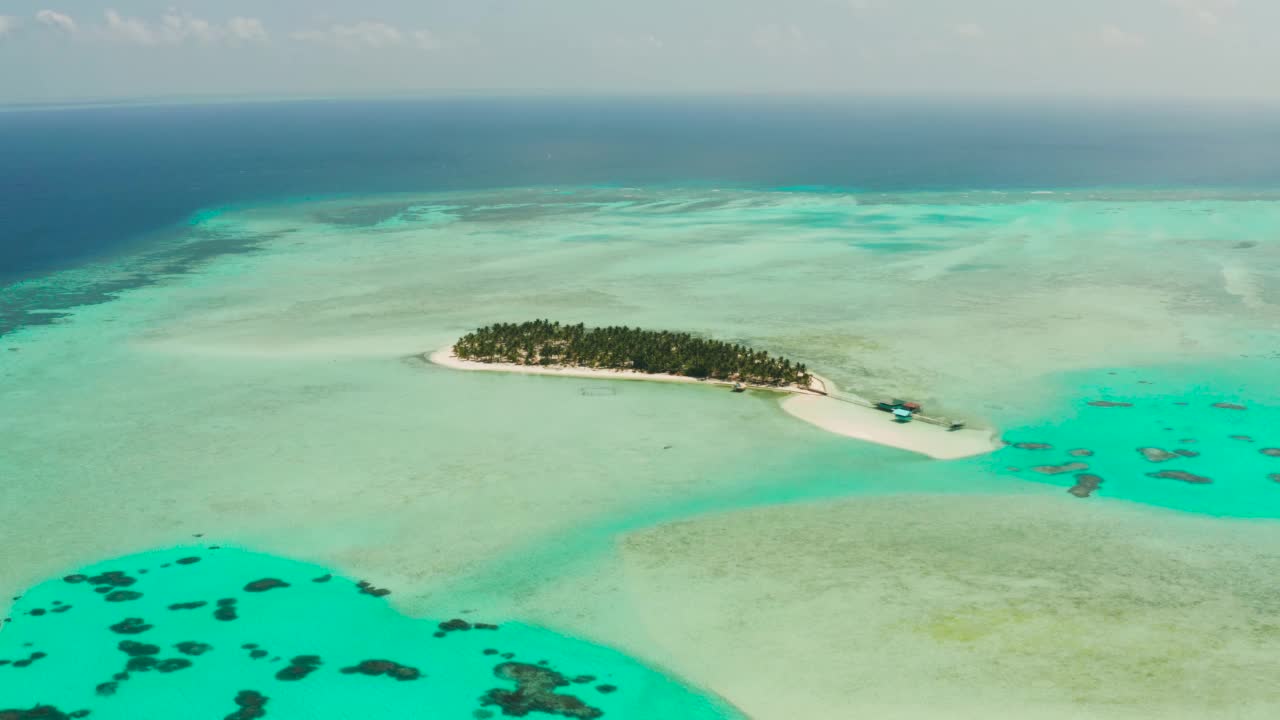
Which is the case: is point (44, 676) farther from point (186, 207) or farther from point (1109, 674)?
point (186, 207)

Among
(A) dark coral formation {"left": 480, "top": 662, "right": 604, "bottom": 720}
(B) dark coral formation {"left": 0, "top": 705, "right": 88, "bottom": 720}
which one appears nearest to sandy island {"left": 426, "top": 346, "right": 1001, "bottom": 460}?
(A) dark coral formation {"left": 480, "top": 662, "right": 604, "bottom": 720}

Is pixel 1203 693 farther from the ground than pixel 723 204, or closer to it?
closer to it

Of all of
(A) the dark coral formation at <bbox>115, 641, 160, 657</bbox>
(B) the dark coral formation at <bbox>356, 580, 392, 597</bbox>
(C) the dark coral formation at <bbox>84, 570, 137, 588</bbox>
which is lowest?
(A) the dark coral formation at <bbox>115, 641, 160, 657</bbox>

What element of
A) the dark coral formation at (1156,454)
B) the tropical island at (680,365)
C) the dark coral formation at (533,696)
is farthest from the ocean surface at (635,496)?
the tropical island at (680,365)

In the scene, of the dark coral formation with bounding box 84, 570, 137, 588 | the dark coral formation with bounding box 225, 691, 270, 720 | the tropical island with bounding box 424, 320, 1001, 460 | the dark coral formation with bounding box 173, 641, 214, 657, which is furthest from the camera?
the tropical island with bounding box 424, 320, 1001, 460

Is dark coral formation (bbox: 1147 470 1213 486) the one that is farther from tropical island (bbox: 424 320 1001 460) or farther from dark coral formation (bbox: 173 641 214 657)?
dark coral formation (bbox: 173 641 214 657)

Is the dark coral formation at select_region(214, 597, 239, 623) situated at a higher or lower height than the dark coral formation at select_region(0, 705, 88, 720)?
higher

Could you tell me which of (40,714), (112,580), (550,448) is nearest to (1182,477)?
(550,448)

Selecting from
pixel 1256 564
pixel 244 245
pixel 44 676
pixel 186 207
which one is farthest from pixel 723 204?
pixel 44 676
